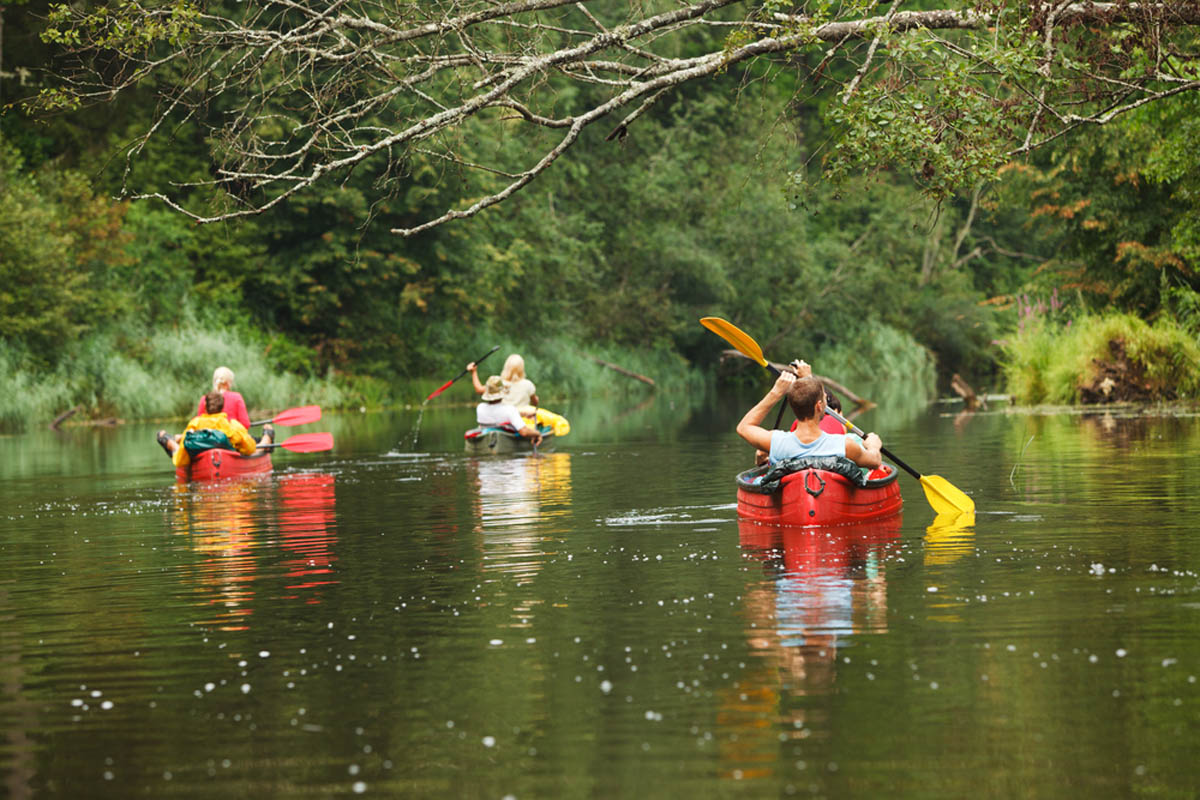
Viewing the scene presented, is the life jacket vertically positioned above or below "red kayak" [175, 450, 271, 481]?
above

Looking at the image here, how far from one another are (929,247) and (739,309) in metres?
13.8

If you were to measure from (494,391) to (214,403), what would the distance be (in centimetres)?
552

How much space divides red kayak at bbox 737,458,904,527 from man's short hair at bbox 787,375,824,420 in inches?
17.0

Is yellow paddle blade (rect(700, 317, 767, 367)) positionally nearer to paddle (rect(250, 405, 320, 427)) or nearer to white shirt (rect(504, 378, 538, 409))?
paddle (rect(250, 405, 320, 427))

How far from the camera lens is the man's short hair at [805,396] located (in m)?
12.8

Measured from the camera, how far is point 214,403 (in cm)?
2111

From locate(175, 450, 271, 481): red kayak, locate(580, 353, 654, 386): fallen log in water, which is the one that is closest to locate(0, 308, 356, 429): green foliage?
locate(580, 353, 654, 386): fallen log in water

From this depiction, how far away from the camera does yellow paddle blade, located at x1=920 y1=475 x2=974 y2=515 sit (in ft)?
45.3

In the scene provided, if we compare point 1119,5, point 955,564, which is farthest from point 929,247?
point 955,564

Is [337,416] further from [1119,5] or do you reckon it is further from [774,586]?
[774,586]

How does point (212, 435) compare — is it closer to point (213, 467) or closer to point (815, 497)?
point (213, 467)

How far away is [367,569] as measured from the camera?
38.2 feet

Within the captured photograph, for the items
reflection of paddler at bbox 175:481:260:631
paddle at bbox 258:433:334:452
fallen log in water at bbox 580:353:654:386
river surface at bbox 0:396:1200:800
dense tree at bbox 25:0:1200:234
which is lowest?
river surface at bbox 0:396:1200:800

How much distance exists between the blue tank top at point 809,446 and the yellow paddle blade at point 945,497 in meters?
1.19
